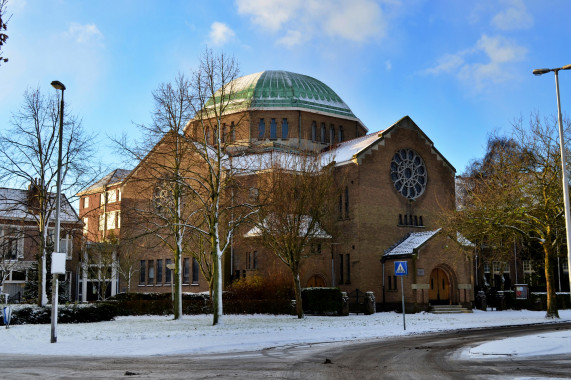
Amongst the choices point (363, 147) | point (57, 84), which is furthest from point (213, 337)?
point (363, 147)

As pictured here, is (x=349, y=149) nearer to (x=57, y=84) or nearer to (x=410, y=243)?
(x=410, y=243)

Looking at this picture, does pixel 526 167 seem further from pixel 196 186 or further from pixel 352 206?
pixel 196 186

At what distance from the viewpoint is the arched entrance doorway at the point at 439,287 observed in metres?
41.2

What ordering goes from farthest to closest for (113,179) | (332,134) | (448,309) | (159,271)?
1. (113,179)
2. (332,134)
3. (159,271)
4. (448,309)

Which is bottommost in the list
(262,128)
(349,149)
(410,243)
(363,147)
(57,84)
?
(410,243)

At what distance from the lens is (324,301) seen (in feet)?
117

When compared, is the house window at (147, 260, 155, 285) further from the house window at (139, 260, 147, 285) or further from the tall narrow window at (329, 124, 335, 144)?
the tall narrow window at (329, 124, 335, 144)

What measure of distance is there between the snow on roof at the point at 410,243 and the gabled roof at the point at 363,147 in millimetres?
6647

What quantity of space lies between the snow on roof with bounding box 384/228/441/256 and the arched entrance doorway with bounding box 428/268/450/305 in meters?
2.76

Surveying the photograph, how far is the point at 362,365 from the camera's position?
45.1 feet

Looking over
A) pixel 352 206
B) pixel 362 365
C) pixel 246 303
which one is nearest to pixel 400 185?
pixel 352 206

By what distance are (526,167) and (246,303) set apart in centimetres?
1817

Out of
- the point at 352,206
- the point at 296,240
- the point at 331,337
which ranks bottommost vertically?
the point at 331,337

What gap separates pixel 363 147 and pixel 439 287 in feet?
38.1
